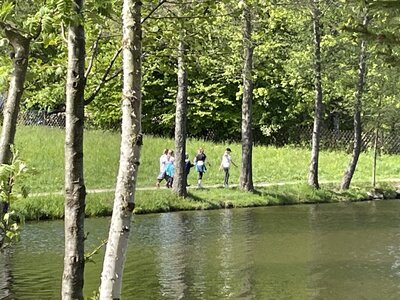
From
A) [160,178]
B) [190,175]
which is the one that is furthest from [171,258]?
[190,175]

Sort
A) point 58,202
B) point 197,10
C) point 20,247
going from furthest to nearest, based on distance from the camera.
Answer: point 58,202 < point 20,247 < point 197,10

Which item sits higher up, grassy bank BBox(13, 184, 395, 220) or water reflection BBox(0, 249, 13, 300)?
grassy bank BBox(13, 184, 395, 220)

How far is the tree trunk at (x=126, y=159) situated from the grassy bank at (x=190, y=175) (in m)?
14.7

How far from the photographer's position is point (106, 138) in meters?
33.0

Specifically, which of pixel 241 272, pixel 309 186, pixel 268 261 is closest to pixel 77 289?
pixel 241 272

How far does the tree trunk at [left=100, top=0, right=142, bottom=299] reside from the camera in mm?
4133

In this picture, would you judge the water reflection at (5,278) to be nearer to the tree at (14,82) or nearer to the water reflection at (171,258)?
the water reflection at (171,258)

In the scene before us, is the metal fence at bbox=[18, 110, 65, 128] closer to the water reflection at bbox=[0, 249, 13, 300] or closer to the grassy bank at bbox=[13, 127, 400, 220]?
the grassy bank at bbox=[13, 127, 400, 220]

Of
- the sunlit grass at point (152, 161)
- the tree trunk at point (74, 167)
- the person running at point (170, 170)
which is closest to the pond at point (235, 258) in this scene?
the person running at point (170, 170)

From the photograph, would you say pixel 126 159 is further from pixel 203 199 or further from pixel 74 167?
pixel 203 199

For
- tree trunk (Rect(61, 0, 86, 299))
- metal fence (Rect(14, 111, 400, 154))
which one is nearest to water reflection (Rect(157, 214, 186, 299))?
tree trunk (Rect(61, 0, 86, 299))

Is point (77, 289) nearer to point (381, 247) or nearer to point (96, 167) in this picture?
point (381, 247)

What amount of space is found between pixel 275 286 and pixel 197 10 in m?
7.54

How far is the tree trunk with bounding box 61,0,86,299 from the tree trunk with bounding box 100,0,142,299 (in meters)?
0.78
